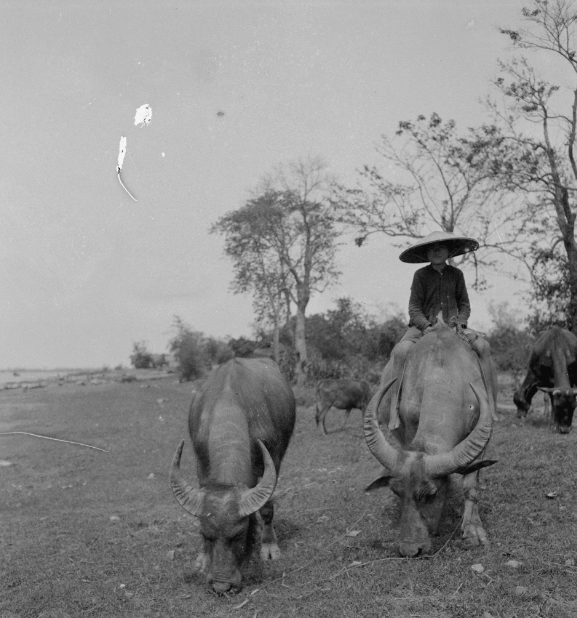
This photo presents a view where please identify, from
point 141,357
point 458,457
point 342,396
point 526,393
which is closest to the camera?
point 458,457

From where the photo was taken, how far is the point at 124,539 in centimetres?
731

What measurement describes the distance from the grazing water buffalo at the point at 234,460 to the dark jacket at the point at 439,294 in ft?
6.43

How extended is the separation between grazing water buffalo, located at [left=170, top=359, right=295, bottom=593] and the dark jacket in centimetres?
196

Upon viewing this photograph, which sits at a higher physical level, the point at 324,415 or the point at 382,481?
the point at 382,481

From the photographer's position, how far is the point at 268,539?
20.5 feet

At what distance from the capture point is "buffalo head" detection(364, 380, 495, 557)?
5.18 m

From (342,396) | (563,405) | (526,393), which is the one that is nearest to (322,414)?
(342,396)

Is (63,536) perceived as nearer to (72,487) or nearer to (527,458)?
(72,487)

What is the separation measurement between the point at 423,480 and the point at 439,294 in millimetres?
3107

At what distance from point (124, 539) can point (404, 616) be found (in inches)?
157

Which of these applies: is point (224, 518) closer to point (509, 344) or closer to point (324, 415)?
point (324, 415)

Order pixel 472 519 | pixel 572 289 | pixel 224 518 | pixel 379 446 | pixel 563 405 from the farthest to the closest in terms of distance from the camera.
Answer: pixel 572 289
pixel 563 405
pixel 472 519
pixel 379 446
pixel 224 518

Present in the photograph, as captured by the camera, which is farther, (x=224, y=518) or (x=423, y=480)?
(x=423, y=480)

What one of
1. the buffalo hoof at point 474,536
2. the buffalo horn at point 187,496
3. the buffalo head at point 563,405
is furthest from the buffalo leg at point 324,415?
the buffalo horn at point 187,496
